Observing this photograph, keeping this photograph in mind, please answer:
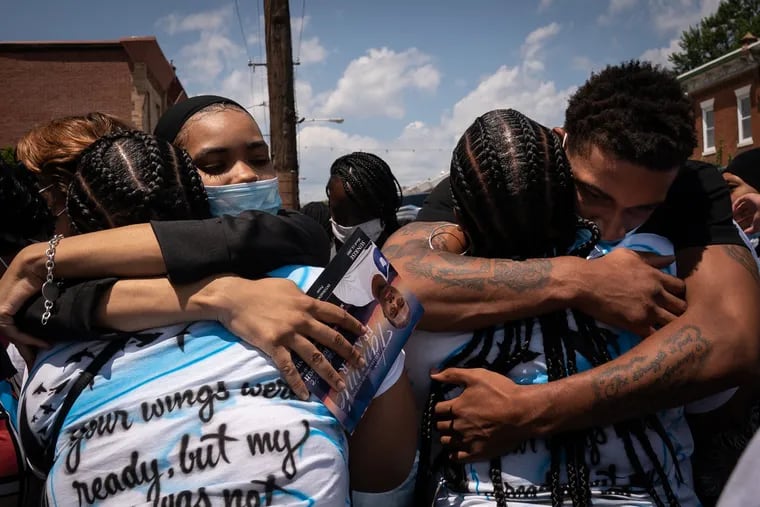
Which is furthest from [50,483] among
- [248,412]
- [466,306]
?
[466,306]

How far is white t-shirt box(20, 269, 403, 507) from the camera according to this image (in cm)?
125

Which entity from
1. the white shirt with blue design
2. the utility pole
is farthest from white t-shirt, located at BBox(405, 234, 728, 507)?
the utility pole

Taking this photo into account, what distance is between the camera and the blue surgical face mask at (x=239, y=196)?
1.76 m

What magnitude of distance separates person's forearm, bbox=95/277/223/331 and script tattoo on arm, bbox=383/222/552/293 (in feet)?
1.96

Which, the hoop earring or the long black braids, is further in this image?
the long black braids

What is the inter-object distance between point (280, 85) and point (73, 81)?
63.4ft

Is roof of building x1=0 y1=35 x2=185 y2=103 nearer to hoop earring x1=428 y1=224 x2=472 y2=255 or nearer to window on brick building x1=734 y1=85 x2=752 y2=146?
window on brick building x1=734 y1=85 x2=752 y2=146

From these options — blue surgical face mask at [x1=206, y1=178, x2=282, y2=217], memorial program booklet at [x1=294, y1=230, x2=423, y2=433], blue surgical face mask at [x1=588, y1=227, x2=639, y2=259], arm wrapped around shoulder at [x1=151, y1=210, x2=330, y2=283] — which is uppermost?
blue surgical face mask at [x1=206, y1=178, x2=282, y2=217]

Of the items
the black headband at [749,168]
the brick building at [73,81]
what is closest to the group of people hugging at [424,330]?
the black headband at [749,168]

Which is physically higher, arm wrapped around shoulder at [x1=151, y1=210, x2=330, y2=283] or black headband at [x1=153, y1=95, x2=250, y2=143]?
black headband at [x1=153, y1=95, x2=250, y2=143]

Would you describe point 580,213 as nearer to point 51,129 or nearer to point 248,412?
point 248,412

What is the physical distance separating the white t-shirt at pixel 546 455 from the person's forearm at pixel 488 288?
0.23ft

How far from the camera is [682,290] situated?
164cm

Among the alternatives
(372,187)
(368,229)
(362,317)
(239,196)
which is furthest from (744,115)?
(362,317)
